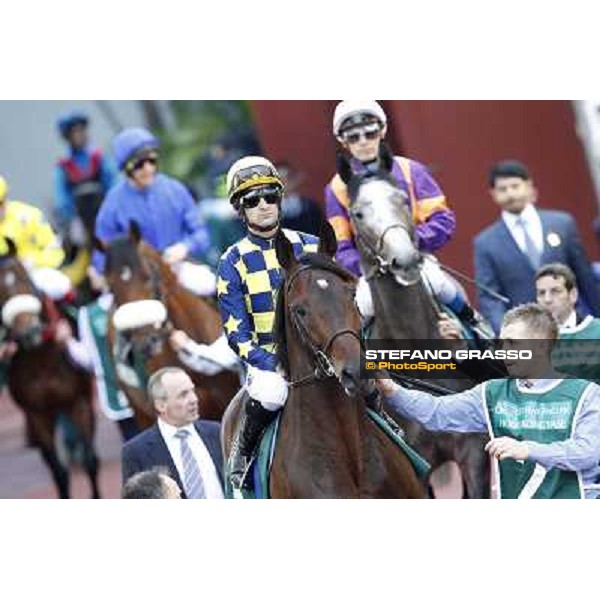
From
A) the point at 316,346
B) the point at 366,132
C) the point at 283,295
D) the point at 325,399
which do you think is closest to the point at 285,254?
the point at 283,295

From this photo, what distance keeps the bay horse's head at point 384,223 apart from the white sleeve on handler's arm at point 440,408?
1.51 feet

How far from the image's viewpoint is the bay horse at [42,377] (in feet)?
33.9

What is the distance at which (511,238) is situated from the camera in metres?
9.55

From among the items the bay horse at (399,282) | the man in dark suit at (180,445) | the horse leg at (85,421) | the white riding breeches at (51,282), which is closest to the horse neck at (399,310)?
the bay horse at (399,282)

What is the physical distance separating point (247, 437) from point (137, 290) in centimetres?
123

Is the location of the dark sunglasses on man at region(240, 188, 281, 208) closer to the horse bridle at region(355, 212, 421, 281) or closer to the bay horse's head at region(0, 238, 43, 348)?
the horse bridle at region(355, 212, 421, 281)

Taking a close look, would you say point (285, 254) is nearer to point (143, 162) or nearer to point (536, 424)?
point (536, 424)

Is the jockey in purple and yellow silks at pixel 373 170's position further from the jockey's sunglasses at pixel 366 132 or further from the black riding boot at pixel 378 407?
the black riding boot at pixel 378 407

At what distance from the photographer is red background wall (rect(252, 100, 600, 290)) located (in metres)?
9.38

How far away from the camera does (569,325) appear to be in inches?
364

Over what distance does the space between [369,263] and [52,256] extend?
1593 millimetres
